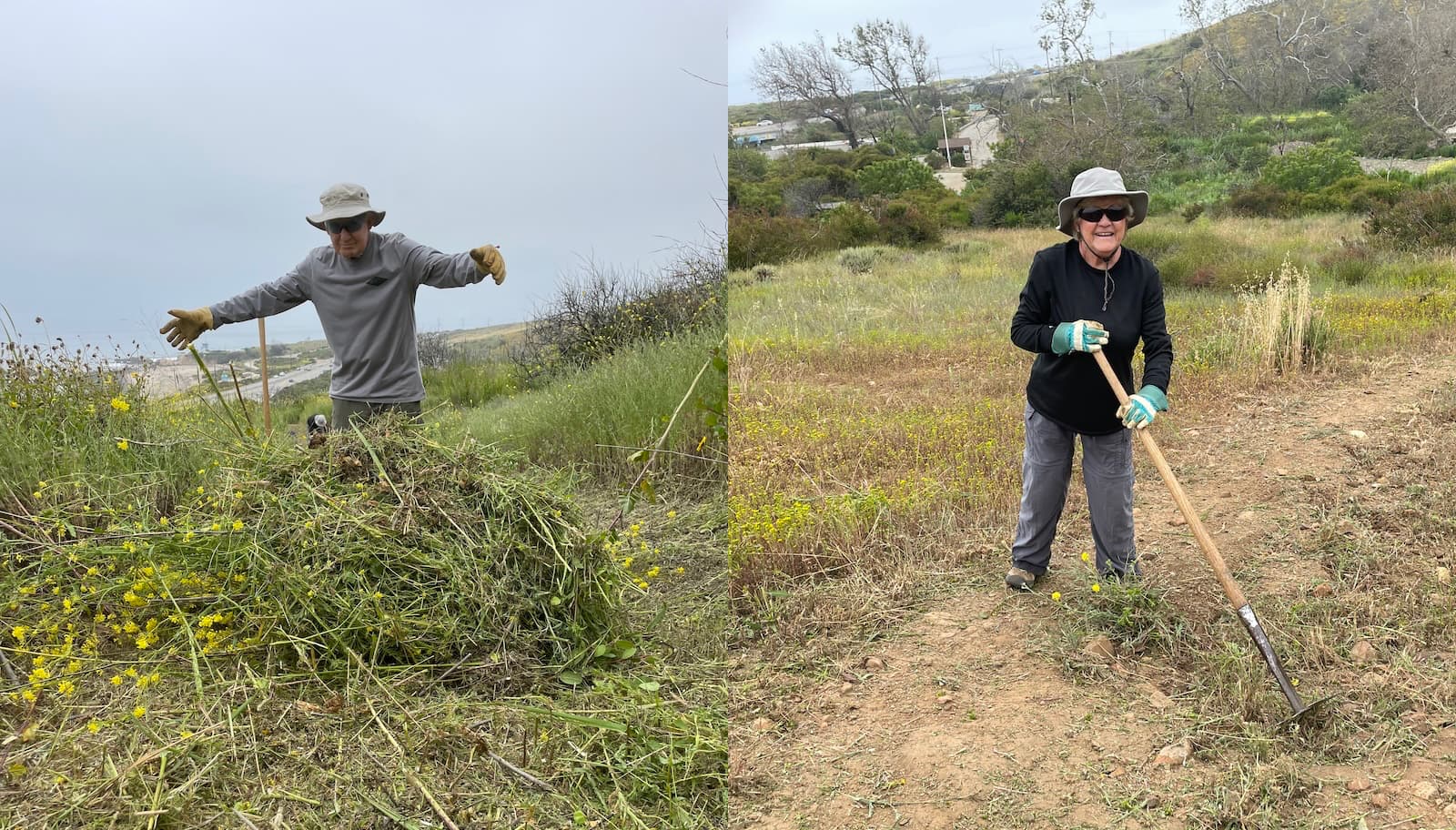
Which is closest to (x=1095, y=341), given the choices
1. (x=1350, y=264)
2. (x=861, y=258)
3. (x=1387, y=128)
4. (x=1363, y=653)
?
(x=1363, y=653)

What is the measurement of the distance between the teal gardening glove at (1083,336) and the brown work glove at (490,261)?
60.7 inches

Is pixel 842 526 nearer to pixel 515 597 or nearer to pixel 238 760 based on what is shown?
pixel 515 597

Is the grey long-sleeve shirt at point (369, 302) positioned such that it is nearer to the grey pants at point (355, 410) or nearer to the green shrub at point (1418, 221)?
the grey pants at point (355, 410)

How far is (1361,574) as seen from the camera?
3.46m

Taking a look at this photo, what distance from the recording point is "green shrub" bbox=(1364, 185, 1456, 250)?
759cm

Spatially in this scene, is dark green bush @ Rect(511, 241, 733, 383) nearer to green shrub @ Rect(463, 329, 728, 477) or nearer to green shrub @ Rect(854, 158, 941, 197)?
green shrub @ Rect(463, 329, 728, 477)

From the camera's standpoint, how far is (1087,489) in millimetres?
3221

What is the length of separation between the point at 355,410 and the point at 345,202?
1.68 feet

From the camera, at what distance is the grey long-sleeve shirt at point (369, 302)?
8.07 ft

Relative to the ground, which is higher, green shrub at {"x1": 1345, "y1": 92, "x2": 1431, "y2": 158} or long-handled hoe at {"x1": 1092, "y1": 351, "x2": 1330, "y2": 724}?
green shrub at {"x1": 1345, "y1": 92, "x2": 1431, "y2": 158}

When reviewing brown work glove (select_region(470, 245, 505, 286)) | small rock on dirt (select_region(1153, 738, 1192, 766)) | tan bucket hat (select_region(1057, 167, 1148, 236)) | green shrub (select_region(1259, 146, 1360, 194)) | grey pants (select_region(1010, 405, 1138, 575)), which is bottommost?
small rock on dirt (select_region(1153, 738, 1192, 766))

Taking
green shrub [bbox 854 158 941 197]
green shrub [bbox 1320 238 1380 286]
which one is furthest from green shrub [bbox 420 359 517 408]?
green shrub [bbox 854 158 941 197]

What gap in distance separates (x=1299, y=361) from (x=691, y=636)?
522 cm

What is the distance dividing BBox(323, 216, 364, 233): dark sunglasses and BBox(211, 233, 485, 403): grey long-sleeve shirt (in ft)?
0.15
